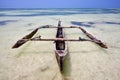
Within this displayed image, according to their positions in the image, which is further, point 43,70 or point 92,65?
point 92,65

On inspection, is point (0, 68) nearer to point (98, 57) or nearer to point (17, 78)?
point (17, 78)

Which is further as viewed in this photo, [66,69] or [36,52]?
[36,52]

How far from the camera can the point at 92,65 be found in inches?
154

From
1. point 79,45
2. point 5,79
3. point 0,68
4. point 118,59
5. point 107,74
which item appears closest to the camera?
point 5,79

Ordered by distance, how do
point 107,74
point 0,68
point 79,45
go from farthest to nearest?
point 79,45 → point 0,68 → point 107,74

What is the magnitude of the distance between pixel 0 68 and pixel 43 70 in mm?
1204

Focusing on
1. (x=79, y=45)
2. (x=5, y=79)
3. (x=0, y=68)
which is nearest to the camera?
(x=5, y=79)

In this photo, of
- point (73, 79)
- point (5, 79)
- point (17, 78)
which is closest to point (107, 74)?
point (73, 79)

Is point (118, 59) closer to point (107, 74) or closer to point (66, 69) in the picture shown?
point (107, 74)

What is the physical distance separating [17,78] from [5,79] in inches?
10.8

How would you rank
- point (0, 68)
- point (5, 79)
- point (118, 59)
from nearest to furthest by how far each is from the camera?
point (5, 79) < point (0, 68) < point (118, 59)

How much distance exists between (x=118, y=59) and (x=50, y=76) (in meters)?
2.36

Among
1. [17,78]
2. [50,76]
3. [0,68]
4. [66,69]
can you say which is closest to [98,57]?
[66,69]

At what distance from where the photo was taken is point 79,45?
221 inches
